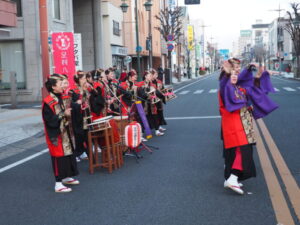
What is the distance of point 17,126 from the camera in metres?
13.9

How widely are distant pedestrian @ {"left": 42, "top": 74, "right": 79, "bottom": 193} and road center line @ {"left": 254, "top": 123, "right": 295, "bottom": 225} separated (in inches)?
103

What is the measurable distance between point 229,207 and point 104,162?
124 inches

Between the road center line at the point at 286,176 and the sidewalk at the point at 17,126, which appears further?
the sidewalk at the point at 17,126

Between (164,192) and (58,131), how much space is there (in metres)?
1.60

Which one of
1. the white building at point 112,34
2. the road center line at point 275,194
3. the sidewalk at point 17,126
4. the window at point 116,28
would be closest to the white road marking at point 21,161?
the sidewalk at point 17,126

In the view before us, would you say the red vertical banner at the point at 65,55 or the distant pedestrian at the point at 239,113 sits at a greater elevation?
the red vertical banner at the point at 65,55

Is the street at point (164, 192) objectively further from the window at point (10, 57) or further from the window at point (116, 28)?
the window at point (116, 28)

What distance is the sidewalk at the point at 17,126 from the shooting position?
→ 11.8 metres

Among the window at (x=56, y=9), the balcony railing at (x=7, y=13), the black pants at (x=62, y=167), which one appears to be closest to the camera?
the black pants at (x=62, y=167)

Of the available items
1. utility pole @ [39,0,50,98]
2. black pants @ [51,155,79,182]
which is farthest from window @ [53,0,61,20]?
black pants @ [51,155,79,182]

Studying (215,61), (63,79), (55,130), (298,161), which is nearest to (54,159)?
(55,130)

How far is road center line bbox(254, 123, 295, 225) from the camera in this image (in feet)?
15.9

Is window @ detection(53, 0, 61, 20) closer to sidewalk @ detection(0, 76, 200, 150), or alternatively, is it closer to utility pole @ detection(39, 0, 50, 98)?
sidewalk @ detection(0, 76, 200, 150)

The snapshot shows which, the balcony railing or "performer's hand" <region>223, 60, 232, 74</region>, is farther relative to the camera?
the balcony railing
